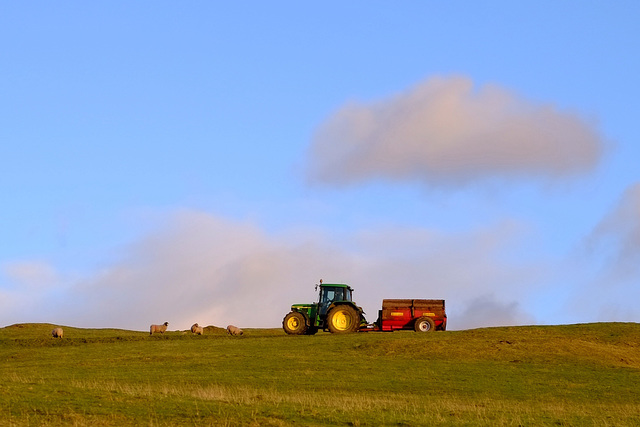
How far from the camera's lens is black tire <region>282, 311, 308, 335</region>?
52.7 metres

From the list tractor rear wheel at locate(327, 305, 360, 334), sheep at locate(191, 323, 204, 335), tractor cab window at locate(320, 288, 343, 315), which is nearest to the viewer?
tractor rear wheel at locate(327, 305, 360, 334)

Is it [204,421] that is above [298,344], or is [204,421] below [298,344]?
below

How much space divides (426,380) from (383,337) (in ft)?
36.8

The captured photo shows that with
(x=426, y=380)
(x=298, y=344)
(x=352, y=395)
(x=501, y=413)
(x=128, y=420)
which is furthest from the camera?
(x=298, y=344)

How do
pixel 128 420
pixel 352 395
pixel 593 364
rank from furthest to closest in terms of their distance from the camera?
pixel 593 364 < pixel 352 395 < pixel 128 420

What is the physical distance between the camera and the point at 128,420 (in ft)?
72.8

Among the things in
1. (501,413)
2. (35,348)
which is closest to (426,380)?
(501,413)

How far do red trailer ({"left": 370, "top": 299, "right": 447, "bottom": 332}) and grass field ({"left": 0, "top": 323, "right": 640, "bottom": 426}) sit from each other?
2595mm

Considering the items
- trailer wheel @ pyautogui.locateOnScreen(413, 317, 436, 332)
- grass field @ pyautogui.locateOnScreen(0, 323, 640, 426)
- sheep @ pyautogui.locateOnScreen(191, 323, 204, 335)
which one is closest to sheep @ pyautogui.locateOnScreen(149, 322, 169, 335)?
sheep @ pyautogui.locateOnScreen(191, 323, 204, 335)

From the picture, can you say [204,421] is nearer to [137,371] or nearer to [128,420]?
[128,420]

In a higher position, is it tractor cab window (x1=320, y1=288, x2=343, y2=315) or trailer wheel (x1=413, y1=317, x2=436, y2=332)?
tractor cab window (x1=320, y1=288, x2=343, y2=315)

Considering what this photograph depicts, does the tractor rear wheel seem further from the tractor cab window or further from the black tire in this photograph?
the black tire

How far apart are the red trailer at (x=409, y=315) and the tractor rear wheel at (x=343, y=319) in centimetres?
186

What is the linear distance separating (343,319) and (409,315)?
3873 millimetres
